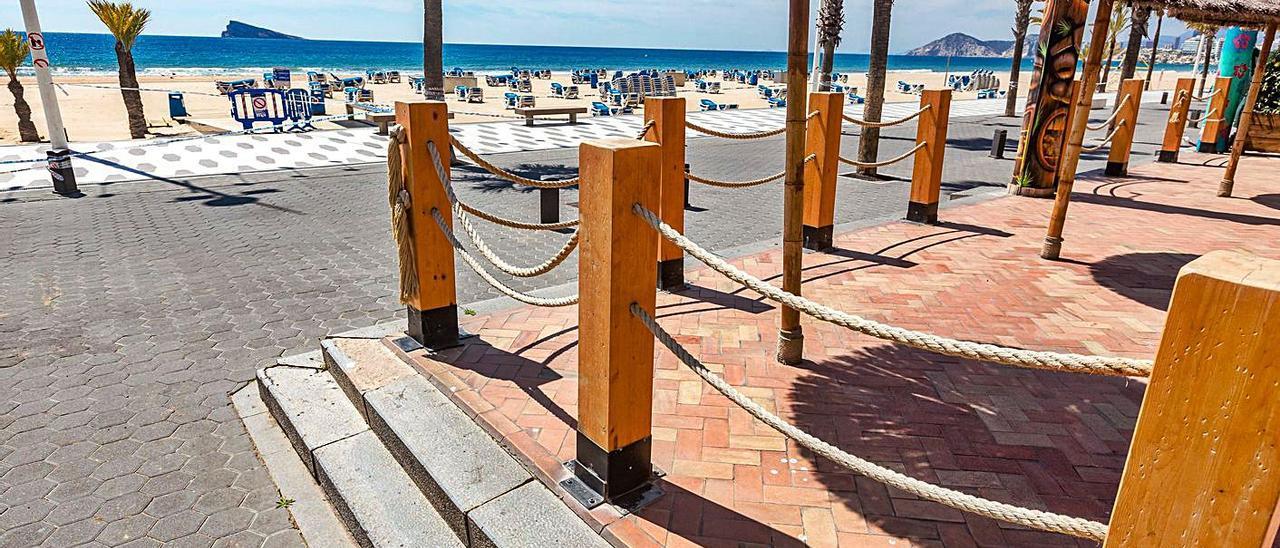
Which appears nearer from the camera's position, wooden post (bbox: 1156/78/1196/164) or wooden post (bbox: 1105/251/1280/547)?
wooden post (bbox: 1105/251/1280/547)

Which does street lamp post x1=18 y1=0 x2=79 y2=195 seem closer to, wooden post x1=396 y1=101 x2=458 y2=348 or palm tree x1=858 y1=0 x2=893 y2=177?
wooden post x1=396 y1=101 x2=458 y2=348

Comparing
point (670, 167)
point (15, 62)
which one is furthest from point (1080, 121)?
point (15, 62)

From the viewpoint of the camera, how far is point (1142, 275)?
6156mm

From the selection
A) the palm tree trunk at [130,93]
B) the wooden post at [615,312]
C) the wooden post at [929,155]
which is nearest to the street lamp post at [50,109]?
the palm tree trunk at [130,93]

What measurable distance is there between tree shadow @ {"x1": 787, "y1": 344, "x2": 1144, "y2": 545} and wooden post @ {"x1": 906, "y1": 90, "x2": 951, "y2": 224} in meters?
3.75

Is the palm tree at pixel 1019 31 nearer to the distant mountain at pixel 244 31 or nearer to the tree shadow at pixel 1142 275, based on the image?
the tree shadow at pixel 1142 275

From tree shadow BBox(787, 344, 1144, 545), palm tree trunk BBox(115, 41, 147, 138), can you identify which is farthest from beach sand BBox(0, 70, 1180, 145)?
tree shadow BBox(787, 344, 1144, 545)

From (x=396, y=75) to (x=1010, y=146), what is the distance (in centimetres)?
3638

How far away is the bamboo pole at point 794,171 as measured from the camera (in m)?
3.61

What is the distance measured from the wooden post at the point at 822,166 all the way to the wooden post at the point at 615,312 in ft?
12.6

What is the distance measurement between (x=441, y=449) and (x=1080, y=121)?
619 centimetres

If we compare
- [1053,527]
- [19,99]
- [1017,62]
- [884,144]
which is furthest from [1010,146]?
[19,99]

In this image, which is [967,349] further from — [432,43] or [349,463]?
[432,43]

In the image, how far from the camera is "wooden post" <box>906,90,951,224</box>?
23.8 ft
